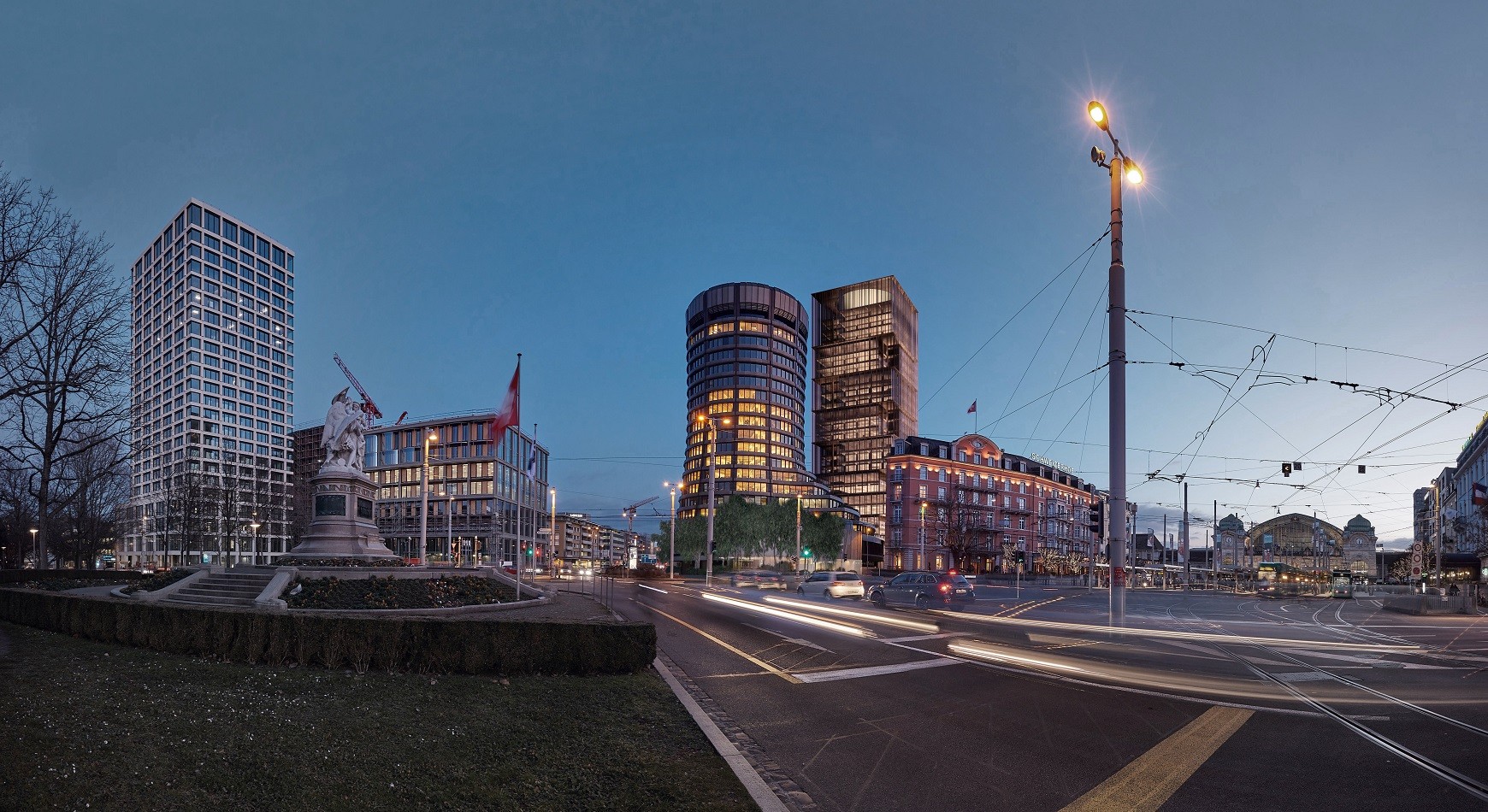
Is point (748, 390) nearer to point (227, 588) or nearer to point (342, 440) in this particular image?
point (342, 440)

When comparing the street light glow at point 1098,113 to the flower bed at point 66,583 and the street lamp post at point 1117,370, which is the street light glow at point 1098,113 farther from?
the flower bed at point 66,583

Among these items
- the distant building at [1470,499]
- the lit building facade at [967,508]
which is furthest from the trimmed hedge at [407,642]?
the lit building facade at [967,508]

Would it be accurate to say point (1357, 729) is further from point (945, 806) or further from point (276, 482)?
point (276, 482)

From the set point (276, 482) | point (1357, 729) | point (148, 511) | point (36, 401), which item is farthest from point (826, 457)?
point (1357, 729)

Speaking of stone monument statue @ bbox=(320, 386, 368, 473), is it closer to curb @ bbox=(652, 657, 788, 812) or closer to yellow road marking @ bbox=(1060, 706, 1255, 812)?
curb @ bbox=(652, 657, 788, 812)

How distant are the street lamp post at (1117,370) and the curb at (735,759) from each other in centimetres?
1296

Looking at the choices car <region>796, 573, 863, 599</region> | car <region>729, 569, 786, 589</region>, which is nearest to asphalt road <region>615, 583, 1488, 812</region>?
car <region>796, 573, 863, 599</region>

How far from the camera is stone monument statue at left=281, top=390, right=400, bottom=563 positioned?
31141 millimetres

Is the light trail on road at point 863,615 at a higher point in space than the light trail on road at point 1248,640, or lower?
lower

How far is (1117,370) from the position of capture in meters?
20.0

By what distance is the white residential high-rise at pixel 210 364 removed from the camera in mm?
144375

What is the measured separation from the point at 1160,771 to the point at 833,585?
34.2m

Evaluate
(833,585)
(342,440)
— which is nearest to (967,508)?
(833,585)

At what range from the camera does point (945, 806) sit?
6969mm
